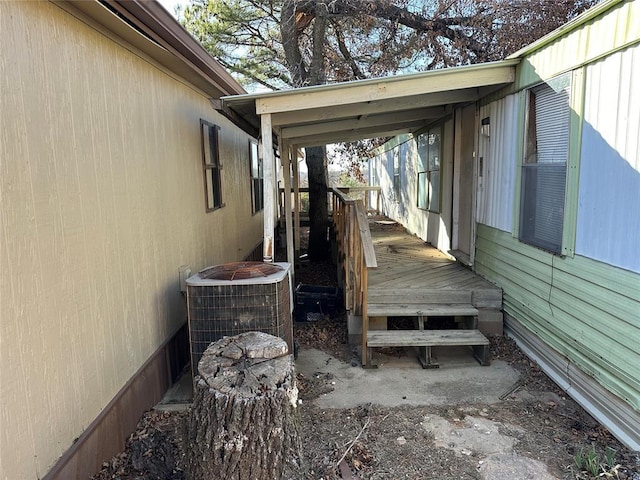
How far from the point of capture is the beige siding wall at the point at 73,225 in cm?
194

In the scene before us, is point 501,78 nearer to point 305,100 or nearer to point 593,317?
point 305,100

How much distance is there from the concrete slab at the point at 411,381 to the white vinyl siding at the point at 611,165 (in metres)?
1.32

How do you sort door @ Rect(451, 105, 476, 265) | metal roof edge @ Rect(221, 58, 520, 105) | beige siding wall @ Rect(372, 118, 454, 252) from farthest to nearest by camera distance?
beige siding wall @ Rect(372, 118, 454, 252)
door @ Rect(451, 105, 476, 265)
metal roof edge @ Rect(221, 58, 520, 105)

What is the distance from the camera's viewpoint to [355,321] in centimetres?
466

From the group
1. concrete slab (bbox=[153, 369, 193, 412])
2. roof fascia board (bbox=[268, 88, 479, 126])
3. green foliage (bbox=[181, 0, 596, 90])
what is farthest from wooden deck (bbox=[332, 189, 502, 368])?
green foliage (bbox=[181, 0, 596, 90])

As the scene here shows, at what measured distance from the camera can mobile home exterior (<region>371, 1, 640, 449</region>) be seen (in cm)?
283

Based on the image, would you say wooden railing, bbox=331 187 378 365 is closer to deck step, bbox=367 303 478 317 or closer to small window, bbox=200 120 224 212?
deck step, bbox=367 303 478 317

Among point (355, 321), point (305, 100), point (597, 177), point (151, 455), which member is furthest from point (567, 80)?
point (151, 455)

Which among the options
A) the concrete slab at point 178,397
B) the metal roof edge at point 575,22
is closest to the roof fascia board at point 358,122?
the metal roof edge at point 575,22

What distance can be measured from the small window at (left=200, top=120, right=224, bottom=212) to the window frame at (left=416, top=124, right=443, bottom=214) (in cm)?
341

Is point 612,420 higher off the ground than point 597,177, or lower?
lower

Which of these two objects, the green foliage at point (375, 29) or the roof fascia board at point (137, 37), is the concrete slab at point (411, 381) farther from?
the green foliage at point (375, 29)

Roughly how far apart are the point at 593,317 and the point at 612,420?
2.26ft

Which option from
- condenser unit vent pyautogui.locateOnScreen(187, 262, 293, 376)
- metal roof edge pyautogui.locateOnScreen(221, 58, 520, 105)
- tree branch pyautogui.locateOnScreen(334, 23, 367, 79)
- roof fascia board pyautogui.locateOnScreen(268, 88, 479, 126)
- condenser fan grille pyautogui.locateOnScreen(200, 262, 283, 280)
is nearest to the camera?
condenser unit vent pyautogui.locateOnScreen(187, 262, 293, 376)
